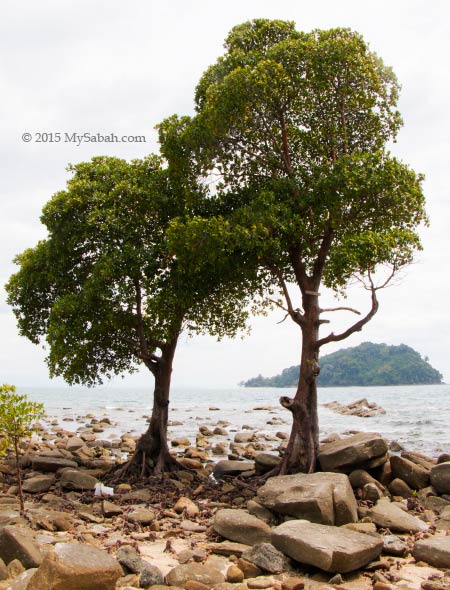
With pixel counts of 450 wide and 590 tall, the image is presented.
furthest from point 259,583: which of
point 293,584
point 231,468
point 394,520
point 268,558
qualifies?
point 231,468

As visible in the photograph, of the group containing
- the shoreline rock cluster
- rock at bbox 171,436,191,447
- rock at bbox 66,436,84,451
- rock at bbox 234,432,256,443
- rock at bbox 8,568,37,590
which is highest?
rock at bbox 8,568,37,590

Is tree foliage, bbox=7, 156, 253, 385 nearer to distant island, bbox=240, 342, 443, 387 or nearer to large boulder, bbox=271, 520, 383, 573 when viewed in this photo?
large boulder, bbox=271, 520, 383, 573

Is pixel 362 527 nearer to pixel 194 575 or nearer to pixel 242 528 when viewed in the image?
pixel 242 528

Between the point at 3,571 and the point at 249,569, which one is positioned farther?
the point at 249,569

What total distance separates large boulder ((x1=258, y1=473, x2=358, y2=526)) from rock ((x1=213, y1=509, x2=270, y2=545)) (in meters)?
0.96

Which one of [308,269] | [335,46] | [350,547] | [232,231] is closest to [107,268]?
[232,231]

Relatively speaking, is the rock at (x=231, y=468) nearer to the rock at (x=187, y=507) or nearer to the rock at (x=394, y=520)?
the rock at (x=187, y=507)

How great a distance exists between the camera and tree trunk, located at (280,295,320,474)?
1964 centimetres

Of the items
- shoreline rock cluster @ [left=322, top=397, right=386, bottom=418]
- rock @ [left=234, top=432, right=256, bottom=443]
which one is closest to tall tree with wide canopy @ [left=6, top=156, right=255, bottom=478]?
rock @ [left=234, top=432, right=256, bottom=443]

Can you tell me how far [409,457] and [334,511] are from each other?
8.66 meters

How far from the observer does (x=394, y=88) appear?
824 inches

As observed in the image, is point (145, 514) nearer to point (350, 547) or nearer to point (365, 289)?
point (350, 547)

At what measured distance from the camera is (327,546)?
1136cm

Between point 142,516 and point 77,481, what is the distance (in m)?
5.60
